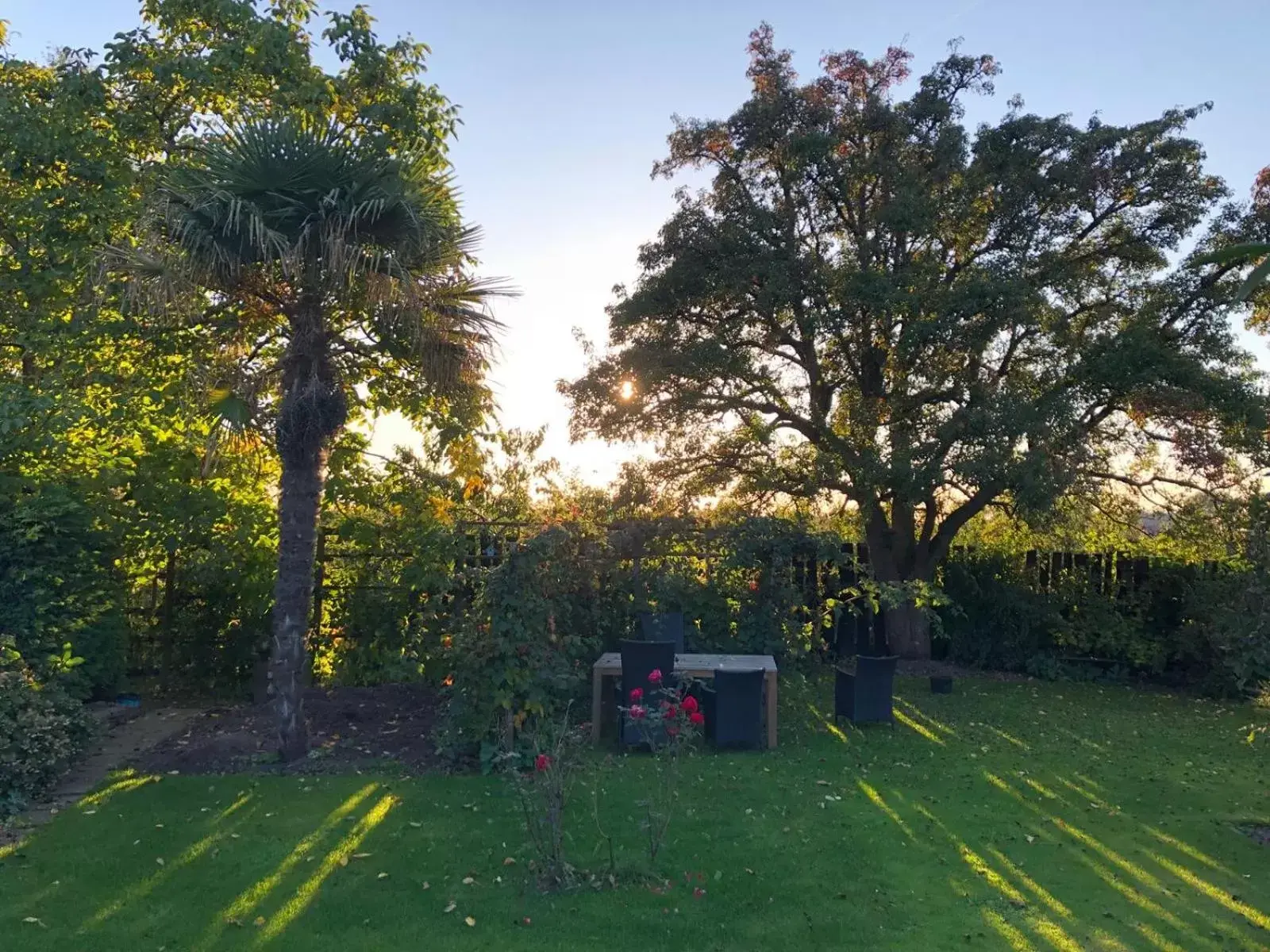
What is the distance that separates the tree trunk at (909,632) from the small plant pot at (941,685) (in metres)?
2.15

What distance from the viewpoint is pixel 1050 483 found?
961 cm

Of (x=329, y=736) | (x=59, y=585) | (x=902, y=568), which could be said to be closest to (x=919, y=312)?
(x=902, y=568)

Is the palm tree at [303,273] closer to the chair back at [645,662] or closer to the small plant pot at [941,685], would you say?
the chair back at [645,662]

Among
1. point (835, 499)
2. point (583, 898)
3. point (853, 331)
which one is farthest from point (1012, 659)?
point (583, 898)

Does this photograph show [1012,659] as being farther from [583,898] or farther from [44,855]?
[44,855]

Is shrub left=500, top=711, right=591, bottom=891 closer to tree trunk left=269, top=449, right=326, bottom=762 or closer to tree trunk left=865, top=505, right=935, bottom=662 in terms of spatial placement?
tree trunk left=269, top=449, right=326, bottom=762

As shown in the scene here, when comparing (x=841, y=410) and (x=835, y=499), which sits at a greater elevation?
(x=841, y=410)

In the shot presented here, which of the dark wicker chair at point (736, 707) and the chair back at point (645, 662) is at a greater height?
the chair back at point (645, 662)

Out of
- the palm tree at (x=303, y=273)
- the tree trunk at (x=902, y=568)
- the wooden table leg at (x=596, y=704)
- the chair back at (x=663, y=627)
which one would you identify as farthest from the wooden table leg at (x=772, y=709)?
the tree trunk at (x=902, y=568)

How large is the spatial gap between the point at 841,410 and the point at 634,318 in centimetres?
295

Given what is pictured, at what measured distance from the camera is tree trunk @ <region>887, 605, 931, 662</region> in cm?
1214

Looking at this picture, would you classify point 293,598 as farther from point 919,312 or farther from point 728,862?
point 919,312

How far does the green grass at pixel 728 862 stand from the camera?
12.9ft

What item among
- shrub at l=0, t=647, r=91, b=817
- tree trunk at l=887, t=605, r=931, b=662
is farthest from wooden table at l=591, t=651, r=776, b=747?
tree trunk at l=887, t=605, r=931, b=662
